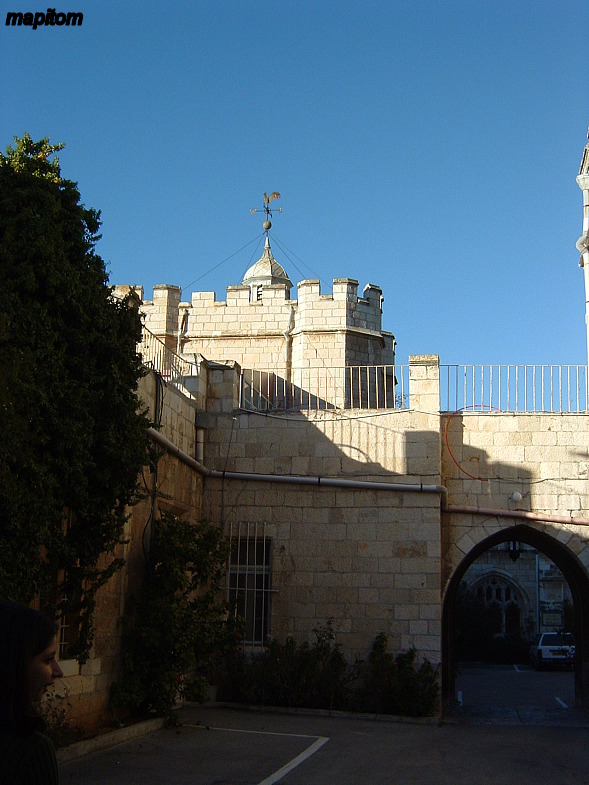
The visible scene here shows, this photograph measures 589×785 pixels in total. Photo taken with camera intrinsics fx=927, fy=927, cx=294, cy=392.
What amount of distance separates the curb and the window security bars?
2.98 metres

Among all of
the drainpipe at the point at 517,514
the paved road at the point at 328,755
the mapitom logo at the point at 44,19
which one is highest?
the mapitom logo at the point at 44,19

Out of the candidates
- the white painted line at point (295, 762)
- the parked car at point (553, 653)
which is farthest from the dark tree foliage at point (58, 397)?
the parked car at point (553, 653)

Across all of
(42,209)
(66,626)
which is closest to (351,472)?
(66,626)

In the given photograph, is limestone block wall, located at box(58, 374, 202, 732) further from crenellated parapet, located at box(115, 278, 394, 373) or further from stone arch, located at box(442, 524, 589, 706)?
crenellated parapet, located at box(115, 278, 394, 373)

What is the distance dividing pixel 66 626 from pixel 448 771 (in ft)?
12.1

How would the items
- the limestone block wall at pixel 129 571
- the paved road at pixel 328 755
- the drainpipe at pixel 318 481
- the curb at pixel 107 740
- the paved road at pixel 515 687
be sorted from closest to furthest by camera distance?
the paved road at pixel 328 755 → the curb at pixel 107 740 → the limestone block wall at pixel 129 571 → the drainpipe at pixel 318 481 → the paved road at pixel 515 687

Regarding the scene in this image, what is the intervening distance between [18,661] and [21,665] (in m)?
0.01

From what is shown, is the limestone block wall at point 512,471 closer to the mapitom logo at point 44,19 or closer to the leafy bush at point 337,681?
the leafy bush at point 337,681

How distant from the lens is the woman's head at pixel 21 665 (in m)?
2.08

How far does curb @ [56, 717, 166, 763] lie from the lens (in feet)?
24.7

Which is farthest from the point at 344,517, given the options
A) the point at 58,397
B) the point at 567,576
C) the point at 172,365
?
the point at 58,397

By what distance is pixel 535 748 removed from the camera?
9695 millimetres

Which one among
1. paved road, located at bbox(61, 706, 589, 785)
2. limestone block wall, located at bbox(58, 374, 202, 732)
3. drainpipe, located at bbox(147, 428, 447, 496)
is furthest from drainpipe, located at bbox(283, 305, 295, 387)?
paved road, located at bbox(61, 706, 589, 785)

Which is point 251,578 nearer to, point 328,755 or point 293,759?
point 328,755
